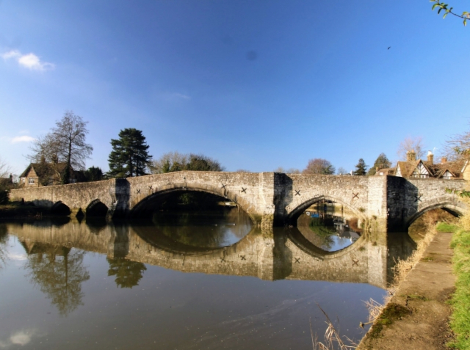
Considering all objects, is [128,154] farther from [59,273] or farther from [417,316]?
[417,316]

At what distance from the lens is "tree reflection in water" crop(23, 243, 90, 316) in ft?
17.4

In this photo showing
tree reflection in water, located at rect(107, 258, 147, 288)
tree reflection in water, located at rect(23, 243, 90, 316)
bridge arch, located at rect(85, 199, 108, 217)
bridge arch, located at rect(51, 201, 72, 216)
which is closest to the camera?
tree reflection in water, located at rect(23, 243, 90, 316)

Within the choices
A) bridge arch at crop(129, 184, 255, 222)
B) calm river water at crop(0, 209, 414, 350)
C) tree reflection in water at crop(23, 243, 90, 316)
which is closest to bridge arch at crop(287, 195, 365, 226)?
bridge arch at crop(129, 184, 255, 222)

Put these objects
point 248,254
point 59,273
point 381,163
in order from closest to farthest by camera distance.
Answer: point 59,273 < point 248,254 < point 381,163

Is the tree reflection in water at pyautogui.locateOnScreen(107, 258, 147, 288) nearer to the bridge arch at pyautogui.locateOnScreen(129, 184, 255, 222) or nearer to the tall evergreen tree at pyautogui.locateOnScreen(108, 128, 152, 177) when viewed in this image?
the bridge arch at pyautogui.locateOnScreen(129, 184, 255, 222)

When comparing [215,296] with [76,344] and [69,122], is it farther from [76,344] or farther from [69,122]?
[69,122]

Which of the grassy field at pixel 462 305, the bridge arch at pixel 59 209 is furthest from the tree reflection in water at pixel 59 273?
the bridge arch at pixel 59 209

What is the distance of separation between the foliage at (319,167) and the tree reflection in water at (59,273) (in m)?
44.1

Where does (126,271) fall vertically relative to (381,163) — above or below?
below

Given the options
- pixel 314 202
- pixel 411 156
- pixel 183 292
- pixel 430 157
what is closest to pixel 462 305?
pixel 183 292

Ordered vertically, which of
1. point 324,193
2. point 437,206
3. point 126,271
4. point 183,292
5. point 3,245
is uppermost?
point 324,193

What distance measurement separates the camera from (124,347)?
357cm

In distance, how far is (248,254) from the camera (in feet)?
30.5

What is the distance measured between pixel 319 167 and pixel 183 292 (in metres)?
47.8
